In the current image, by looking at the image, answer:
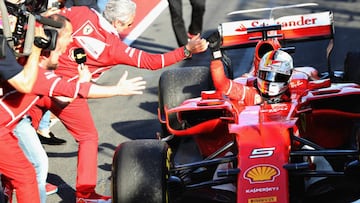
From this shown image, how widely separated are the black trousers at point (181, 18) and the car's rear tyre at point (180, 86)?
9.45 ft

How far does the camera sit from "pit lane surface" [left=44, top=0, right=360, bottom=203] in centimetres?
739

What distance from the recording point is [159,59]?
6434mm

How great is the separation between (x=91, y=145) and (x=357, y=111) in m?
2.01

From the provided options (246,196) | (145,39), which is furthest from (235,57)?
(246,196)

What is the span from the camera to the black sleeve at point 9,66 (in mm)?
5039

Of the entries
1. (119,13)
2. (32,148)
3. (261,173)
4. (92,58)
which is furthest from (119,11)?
(261,173)

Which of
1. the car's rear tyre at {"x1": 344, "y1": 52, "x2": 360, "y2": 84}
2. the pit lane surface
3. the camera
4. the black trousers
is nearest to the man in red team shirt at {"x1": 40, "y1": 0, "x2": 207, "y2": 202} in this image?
the pit lane surface

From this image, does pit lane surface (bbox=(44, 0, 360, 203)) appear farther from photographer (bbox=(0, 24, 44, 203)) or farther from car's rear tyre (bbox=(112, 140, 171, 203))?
photographer (bbox=(0, 24, 44, 203))

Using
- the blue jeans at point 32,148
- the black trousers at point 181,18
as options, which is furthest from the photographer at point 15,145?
the black trousers at point 181,18

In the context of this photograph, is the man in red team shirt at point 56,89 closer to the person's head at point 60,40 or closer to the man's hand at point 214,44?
the person's head at point 60,40

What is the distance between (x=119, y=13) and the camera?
645 centimetres

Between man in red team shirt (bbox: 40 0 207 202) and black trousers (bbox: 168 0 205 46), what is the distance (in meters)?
3.79

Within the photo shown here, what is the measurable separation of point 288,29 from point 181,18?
2896mm

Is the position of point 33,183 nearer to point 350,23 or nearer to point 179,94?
point 179,94
